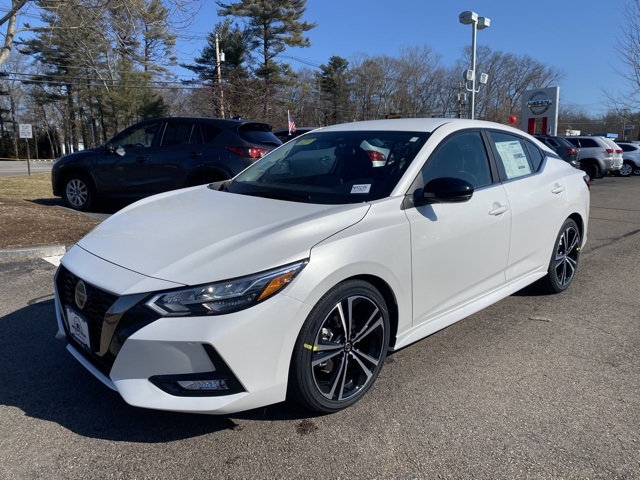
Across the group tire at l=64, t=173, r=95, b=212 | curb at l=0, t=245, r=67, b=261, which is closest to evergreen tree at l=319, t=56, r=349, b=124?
tire at l=64, t=173, r=95, b=212

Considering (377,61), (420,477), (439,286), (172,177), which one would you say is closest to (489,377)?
(439,286)

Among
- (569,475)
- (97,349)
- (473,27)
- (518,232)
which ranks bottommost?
(569,475)

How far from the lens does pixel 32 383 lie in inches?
125

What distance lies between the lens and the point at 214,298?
2373 millimetres

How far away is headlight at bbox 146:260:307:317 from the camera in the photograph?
2357mm

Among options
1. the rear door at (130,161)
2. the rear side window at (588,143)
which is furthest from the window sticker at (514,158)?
the rear side window at (588,143)

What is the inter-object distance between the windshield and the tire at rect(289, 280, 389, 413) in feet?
2.22

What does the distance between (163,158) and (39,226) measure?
2.33 m

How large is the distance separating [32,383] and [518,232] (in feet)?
11.9

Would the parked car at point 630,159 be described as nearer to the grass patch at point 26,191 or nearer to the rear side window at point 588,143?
the rear side window at point 588,143

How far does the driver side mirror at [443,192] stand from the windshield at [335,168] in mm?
189

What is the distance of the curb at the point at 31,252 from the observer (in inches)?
243

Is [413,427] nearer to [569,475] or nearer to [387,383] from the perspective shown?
[387,383]

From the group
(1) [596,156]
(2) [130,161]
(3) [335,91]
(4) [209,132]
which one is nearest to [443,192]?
(4) [209,132]
